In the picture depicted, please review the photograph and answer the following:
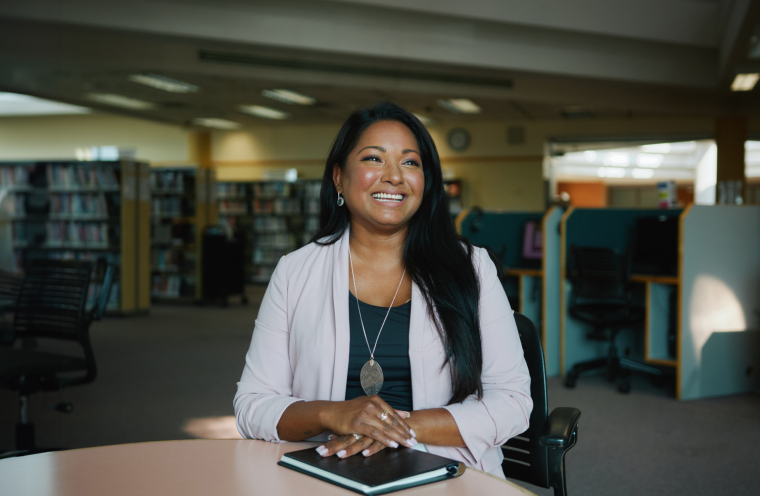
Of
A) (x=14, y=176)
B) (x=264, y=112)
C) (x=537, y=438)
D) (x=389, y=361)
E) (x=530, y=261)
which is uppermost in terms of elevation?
(x=264, y=112)

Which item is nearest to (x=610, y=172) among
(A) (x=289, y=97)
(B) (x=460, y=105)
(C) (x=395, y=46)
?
(B) (x=460, y=105)

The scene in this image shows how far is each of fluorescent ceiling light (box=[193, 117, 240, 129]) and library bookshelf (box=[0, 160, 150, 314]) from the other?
14.3 feet

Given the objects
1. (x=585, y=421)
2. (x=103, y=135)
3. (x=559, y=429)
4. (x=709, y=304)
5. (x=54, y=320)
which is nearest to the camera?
(x=559, y=429)

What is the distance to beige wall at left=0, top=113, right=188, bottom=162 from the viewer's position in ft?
45.9

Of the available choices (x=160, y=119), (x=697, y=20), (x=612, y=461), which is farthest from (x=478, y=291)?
(x=160, y=119)

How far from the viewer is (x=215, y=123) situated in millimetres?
13039

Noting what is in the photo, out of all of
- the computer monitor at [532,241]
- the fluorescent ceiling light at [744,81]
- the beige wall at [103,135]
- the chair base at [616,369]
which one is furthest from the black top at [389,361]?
the beige wall at [103,135]

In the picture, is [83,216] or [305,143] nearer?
[83,216]

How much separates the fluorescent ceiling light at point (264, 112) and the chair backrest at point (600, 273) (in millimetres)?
7638

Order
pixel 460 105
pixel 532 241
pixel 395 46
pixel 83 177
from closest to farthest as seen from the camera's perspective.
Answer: pixel 532 241 < pixel 395 46 < pixel 83 177 < pixel 460 105

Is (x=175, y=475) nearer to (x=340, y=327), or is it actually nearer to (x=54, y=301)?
(x=340, y=327)

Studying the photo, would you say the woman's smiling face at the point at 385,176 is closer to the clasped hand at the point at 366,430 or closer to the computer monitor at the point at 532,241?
the clasped hand at the point at 366,430

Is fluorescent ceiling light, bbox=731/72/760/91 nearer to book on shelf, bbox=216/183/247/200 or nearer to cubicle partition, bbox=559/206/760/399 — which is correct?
cubicle partition, bbox=559/206/760/399

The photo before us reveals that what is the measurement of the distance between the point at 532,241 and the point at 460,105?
5764mm
